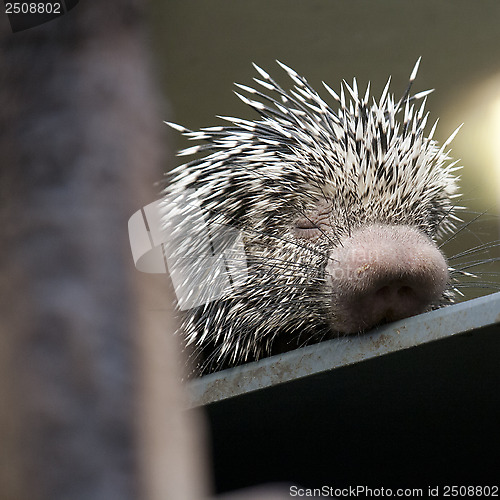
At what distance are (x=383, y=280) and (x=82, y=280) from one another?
1.05m

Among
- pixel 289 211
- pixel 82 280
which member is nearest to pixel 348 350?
pixel 289 211

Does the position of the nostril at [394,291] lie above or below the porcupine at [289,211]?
below

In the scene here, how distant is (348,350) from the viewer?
1.22m

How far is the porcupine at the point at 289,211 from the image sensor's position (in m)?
1.52

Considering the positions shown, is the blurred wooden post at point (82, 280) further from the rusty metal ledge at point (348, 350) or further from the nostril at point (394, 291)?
the nostril at point (394, 291)

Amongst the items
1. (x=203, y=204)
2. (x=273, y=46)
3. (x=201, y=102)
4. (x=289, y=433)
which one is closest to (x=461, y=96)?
(x=273, y=46)

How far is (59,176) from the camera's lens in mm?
272

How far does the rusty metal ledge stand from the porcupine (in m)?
0.16

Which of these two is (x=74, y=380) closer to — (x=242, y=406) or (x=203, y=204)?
(x=242, y=406)

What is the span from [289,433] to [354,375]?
305 millimetres

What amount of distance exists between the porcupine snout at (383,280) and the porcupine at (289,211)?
36 millimetres

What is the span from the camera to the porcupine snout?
1267 millimetres

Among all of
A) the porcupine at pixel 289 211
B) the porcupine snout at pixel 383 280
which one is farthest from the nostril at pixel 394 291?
the porcupine at pixel 289 211

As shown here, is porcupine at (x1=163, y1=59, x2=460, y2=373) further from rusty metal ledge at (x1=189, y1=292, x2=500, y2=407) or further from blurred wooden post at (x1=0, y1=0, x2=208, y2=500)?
blurred wooden post at (x1=0, y1=0, x2=208, y2=500)
